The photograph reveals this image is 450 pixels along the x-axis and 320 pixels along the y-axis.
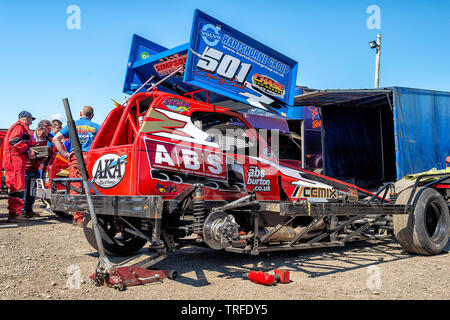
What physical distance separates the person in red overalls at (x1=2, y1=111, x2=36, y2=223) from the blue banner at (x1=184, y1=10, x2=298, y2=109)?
452 cm

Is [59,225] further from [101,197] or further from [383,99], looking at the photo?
[383,99]

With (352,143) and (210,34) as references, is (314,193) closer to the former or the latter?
(210,34)

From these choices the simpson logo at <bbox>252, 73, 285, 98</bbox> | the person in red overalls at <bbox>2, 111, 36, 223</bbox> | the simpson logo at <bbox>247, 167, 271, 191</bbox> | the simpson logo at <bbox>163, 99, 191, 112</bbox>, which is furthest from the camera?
the person in red overalls at <bbox>2, 111, 36, 223</bbox>

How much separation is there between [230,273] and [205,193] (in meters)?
0.91

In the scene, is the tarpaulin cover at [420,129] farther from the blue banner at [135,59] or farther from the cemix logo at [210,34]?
the blue banner at [135,59]

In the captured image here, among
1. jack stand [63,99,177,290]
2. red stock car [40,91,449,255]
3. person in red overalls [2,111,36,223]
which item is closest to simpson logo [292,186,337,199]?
red stock car [40,91,449,255]

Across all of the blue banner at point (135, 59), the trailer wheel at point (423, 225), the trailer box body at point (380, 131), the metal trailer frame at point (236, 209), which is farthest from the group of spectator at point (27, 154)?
the trailer box body at point (380, 131)

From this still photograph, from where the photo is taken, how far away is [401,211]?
511 centimetres

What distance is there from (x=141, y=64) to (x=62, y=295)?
325 centimetres

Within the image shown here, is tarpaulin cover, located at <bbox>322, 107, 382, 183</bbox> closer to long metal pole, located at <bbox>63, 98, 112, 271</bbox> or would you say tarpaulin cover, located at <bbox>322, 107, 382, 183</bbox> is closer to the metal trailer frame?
the metal trailer frame

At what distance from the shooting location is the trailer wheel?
520 centimetres
